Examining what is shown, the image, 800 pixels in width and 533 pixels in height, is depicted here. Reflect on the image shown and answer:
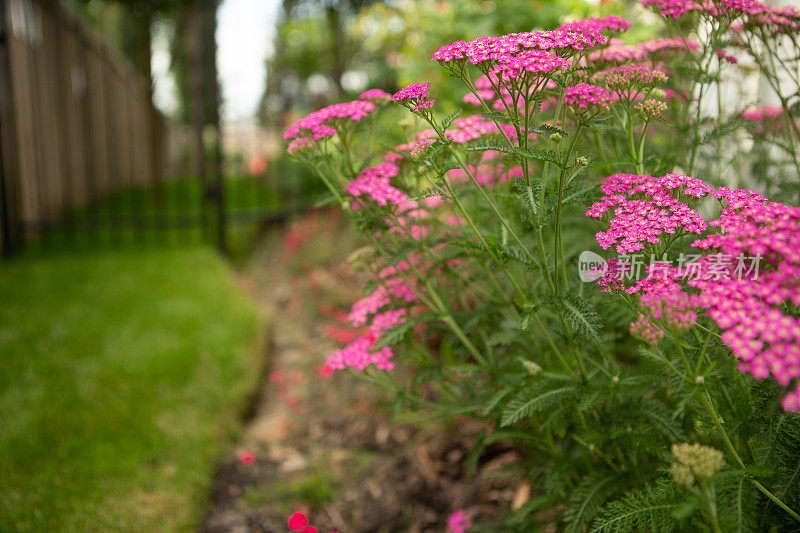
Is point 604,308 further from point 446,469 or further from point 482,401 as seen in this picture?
point 446,469

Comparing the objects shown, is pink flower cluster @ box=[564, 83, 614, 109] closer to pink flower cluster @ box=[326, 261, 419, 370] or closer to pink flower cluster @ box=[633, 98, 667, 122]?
pink flower cluster @ box=[633, 98, 667, 122]

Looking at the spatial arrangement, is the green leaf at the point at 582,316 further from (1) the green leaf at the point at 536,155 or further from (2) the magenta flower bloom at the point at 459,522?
(2) the magenta flower bloom at the point at 459,522

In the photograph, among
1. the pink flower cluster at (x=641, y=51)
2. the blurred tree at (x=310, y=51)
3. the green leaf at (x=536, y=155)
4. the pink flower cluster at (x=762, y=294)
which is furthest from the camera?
the blurred tree at (x=310, y=51)

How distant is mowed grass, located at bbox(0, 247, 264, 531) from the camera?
229 centimetres

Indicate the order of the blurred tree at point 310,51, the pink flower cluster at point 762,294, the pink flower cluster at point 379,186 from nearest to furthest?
the pink flower cluster at point 762,294 → the pink flower cluster at point 379,186 → the blurred tree at point 310,51

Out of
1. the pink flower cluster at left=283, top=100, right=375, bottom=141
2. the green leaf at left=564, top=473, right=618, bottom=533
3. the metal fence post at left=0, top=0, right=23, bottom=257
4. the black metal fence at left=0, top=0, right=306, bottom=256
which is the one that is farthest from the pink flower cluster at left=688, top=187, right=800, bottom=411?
the metal fence post at left=0, top=0, right=23, bottom=257

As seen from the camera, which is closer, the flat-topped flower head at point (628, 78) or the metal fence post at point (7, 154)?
the flat-topped flower head at point (628, 78)

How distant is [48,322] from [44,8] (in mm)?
3169

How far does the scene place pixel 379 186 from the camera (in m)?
1.58

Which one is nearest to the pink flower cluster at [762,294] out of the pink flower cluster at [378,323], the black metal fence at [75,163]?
the pink flower cluster at [378,323]

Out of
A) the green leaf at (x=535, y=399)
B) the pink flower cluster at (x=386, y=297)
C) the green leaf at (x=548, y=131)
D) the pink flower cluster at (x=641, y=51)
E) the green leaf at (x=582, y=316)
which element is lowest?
the green leaf at (x=535, y=399)

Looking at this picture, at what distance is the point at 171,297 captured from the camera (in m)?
4.27

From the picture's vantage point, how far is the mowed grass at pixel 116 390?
2291 millimetres

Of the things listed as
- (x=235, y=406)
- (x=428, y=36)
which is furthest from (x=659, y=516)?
(x=428, y=36)
